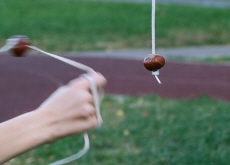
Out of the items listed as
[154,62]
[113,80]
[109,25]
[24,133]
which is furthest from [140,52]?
A: [24,133]

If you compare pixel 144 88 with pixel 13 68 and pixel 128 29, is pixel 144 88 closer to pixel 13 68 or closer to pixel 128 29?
pixel 13 68

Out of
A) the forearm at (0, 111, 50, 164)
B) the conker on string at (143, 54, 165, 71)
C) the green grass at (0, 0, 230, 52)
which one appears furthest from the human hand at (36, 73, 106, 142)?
the green grass at (0, 0, 230, 52)

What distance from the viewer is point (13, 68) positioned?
370 inches

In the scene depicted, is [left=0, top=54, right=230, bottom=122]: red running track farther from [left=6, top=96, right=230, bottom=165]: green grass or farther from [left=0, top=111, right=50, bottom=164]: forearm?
[left=0, top=111, right=50, bottom=164]: forearm

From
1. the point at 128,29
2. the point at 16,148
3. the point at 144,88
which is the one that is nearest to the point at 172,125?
the point at 144,88

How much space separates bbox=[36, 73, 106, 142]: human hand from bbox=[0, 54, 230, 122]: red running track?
4.42m

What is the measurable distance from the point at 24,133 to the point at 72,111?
0.11m

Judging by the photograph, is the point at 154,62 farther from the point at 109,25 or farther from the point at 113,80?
the point at 109,25

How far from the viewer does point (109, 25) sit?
604 inches

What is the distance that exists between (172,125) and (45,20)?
38.4 feet

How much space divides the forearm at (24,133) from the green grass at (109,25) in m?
11.8

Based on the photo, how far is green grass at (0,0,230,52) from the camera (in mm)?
13586

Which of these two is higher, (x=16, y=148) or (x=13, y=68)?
(x=16, y=148)

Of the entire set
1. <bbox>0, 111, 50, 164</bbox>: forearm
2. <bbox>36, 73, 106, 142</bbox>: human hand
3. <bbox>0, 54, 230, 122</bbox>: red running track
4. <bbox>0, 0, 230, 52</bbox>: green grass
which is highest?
<bbox>36, 73, 106, 142</bbox>: human hand
